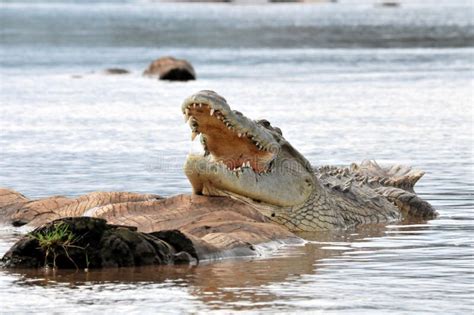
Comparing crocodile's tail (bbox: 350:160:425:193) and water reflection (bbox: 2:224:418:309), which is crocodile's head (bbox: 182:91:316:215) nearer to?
water reflection (bbox: 2:224:418:309)

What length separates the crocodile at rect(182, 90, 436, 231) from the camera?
14234 mm

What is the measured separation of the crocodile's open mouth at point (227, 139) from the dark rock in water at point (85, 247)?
71.7 inches

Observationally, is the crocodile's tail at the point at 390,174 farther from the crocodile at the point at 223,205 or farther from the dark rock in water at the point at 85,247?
the dark rock in water at the point at 85,247

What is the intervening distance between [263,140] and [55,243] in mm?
3182

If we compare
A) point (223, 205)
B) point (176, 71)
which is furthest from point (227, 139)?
point (176, 71)

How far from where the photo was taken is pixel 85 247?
40.0ft

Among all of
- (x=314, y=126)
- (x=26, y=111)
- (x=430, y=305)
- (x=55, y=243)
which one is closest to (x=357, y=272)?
(x=430, y=305)

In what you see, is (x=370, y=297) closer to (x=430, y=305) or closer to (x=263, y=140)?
(x=430, y=305)

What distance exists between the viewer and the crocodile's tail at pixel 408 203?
1661 centimetres

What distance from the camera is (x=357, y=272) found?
12445mm

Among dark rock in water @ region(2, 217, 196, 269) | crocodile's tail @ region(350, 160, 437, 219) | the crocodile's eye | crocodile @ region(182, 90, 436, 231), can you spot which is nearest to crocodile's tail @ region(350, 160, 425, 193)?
crocodile's tail @ region(350, 160, 437, 219)

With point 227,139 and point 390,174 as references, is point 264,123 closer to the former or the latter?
point 227,139

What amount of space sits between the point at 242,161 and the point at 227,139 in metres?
0.34

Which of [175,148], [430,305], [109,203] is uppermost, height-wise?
[175,148]
